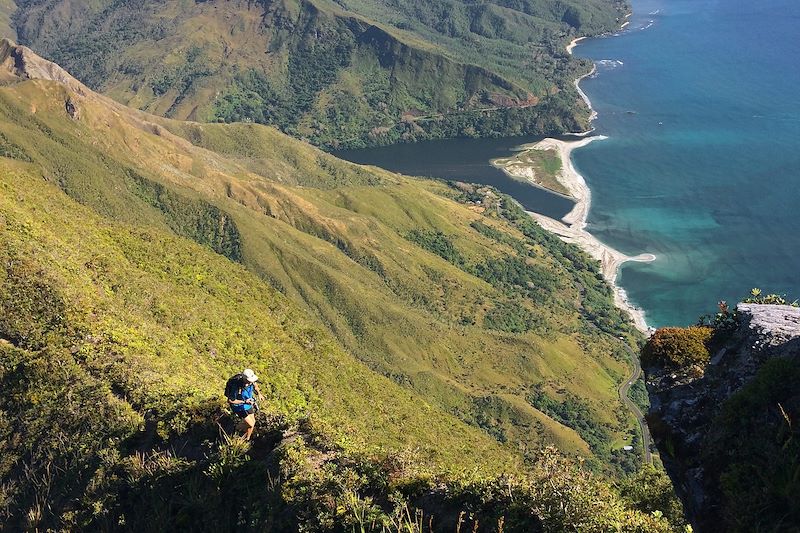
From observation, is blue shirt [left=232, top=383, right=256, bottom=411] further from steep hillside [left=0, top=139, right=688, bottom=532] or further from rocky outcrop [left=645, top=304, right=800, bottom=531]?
rocky outcrop [left=645, top=304, right=800, bottom=531]

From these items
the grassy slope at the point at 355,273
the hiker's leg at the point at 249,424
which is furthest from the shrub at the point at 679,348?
the grassy slope at the point at 355,273

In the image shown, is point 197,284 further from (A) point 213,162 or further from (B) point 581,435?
(A) point 213,162

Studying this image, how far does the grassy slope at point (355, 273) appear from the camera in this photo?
112m

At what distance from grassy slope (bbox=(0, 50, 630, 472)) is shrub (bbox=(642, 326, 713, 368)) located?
8033 centimetres

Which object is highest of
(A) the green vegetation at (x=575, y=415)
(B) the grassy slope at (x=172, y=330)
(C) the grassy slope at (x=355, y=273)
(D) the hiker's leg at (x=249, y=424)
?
(D) the hiker's leg at (x=249, y=424)

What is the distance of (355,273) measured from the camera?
139375mm

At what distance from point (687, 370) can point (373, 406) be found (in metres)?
42.1

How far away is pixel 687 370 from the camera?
19.8 m

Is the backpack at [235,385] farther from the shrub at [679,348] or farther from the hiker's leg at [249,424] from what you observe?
the shrub at [679,348]

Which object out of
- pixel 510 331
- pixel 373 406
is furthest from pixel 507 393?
pixel 373 406

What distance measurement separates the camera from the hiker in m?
21.3

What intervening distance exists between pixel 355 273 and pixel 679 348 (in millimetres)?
120515

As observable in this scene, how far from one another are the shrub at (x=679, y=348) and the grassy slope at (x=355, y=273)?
80.3 metres

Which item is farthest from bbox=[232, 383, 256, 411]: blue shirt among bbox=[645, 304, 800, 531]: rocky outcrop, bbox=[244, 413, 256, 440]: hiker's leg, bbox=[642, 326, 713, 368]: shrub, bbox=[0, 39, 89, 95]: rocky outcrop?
bbox=[0, 39, 89, 95]: rocky outcrop
